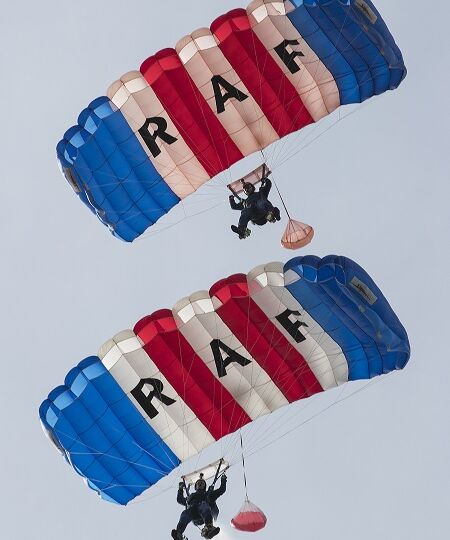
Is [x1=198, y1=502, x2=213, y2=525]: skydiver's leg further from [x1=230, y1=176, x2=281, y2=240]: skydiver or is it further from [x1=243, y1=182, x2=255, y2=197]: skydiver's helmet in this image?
[x1=243, y1=182, x2=255, y2=197]: skydiver's helmet

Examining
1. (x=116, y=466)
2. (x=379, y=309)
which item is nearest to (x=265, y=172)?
(x=379, y=309)

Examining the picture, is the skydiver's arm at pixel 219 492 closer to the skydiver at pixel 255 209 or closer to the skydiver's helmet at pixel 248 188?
the skydiver at pixel 255 209

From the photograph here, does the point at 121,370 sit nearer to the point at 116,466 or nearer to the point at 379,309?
the point at 116,466

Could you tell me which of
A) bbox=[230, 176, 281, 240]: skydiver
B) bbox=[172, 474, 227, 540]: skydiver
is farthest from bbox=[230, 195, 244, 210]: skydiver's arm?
bbox=[172, 474, 227, 540]: skydiver

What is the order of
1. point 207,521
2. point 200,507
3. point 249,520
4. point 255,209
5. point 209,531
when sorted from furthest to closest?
point 255,209
point 249,520
point 200,507
point 207,521
point 209,531

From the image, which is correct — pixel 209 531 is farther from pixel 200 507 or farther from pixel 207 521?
pixel 200 507

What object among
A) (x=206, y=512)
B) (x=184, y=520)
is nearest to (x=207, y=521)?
(x=206, y=512)

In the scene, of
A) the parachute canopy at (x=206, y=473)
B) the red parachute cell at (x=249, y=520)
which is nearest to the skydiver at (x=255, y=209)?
the parachute canopy at (x=206, y=473)

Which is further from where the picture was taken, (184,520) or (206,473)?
(206,473)
